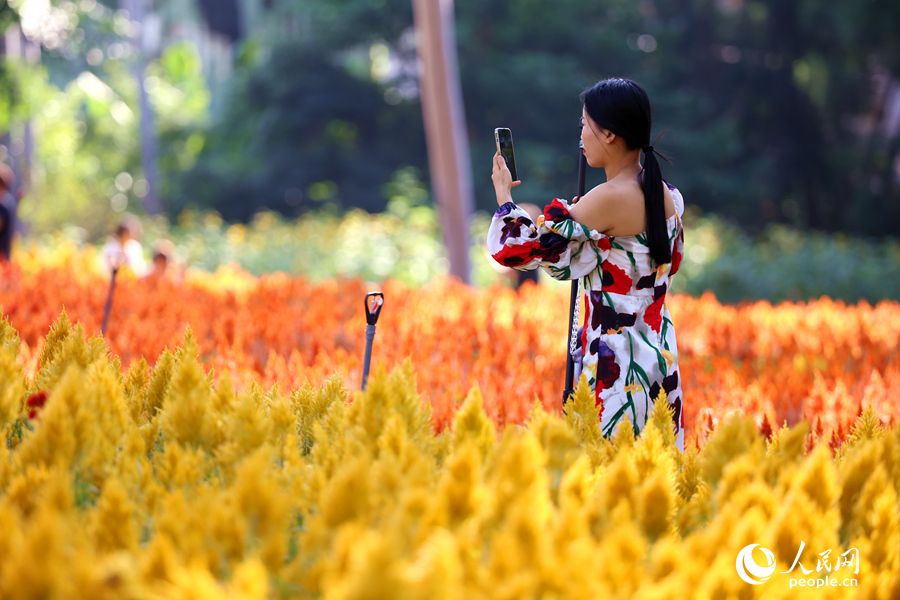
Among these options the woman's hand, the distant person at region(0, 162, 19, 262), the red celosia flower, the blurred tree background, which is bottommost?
the red celosia flower

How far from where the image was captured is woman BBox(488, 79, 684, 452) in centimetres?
301

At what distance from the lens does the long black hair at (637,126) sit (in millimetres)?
3035

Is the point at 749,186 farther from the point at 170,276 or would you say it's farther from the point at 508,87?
the point at 170,276

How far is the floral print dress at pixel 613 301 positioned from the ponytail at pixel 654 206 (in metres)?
0.05

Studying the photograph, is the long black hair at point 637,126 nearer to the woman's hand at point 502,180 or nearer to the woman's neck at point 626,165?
the woman's neck at point 626,165

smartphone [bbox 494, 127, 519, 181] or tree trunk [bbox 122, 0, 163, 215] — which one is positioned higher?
tree trunk [bbox 122, 0, 163, 215]

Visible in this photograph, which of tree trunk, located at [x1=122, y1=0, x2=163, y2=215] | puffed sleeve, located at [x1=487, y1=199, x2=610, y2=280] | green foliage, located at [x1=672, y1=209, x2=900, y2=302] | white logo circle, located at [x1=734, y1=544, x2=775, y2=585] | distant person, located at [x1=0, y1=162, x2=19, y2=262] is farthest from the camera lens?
tree trunk, located at [x1=122, y1=0, x2=163, y2=215]

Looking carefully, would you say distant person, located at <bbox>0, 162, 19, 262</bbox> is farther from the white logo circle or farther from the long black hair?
the white logo circle

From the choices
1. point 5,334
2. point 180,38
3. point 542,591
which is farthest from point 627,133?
point 180,38

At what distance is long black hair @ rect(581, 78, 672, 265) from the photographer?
9.96 ft

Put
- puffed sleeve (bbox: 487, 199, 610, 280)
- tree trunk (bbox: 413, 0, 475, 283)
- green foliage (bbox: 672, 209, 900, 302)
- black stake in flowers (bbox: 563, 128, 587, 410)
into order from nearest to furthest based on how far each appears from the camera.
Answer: puffed sleeve (bbox: 487, 199, 610, 280), black stake in flowers (bbox: 563, 128, 587, 410), tree trunk (bbox: 413, 0, 475, 283), green foliage (bbox: 672, 209, 900, 302)

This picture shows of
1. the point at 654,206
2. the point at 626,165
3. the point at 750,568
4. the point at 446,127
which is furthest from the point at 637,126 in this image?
the point at 446,127

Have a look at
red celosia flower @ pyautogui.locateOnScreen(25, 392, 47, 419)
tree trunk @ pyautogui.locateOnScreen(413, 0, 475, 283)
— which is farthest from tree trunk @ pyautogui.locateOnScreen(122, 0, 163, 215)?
red celosia flower @ pyautogui.locateOnScreen(25, 392, 47, 419)

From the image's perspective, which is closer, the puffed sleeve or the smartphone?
the puffed sleeve
